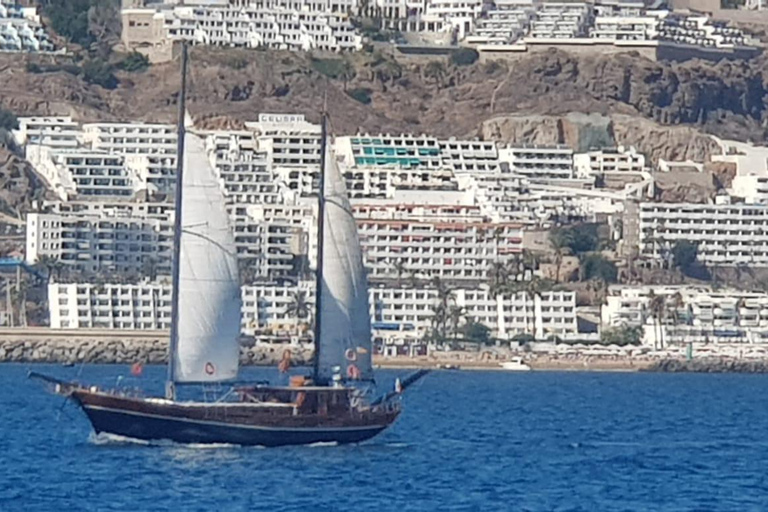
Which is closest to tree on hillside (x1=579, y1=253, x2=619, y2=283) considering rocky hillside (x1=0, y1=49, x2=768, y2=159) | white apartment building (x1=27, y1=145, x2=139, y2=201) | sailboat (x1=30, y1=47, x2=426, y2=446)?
rocky hillside (x1=0, y1=49, x2=768, y2=159)

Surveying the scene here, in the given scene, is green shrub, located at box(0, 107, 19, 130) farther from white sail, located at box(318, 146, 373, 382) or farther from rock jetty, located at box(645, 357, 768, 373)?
white sail, located at box(318, 146, 373, 382)

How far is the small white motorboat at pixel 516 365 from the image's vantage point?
121 m

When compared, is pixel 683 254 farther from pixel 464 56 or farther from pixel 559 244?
pixel 464 56

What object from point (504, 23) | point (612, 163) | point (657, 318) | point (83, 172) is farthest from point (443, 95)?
point (657, 318)

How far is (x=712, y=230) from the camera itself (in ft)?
472

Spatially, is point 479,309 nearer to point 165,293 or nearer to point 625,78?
point 165,293

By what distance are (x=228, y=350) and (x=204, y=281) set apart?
1396 mm

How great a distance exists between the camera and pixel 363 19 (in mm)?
173375

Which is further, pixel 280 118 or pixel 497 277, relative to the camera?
pixel 280 118

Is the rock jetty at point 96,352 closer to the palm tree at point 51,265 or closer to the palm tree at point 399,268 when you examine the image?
the palm tree at point 51,265

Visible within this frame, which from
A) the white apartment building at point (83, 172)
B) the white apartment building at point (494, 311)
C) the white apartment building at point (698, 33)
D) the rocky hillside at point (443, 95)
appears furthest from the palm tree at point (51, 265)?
the white apartment building at point (698, 33)

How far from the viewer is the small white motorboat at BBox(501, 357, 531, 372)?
121044mm

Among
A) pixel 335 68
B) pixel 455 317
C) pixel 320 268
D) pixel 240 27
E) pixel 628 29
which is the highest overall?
pixel 240 27

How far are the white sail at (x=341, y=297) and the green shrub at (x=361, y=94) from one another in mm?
96994
